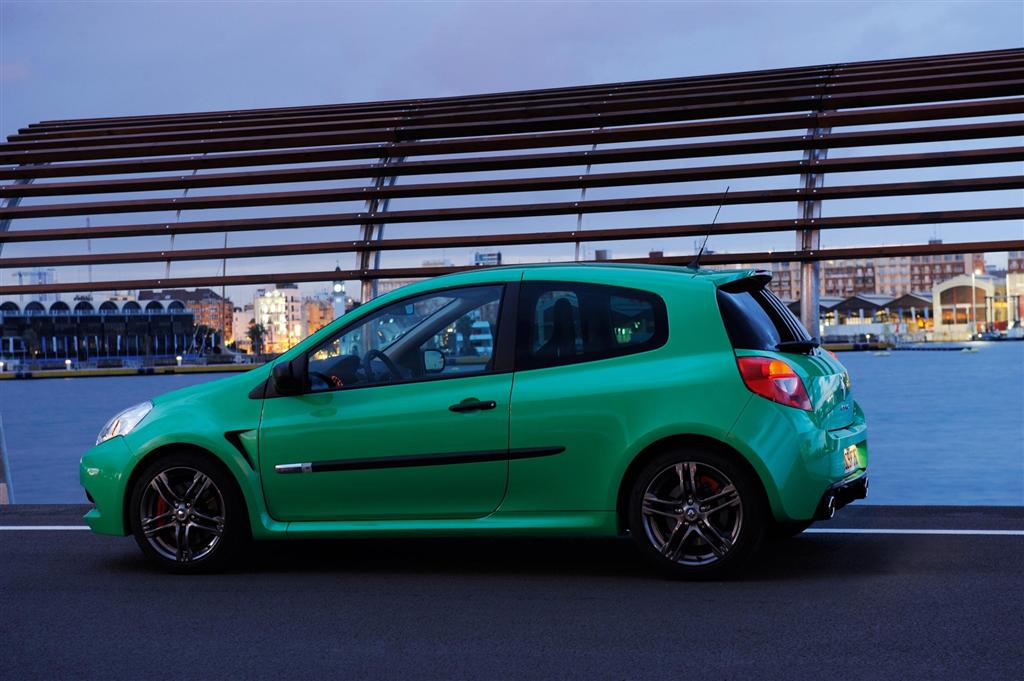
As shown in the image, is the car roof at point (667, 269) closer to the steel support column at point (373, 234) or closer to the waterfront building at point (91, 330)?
the steel support column at point (373, 234)

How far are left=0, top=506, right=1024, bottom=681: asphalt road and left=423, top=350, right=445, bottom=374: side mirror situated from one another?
104 centimetres

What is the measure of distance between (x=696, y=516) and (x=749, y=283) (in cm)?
130

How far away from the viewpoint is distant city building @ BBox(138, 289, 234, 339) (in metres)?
11.1

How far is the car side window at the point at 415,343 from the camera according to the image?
7.15m

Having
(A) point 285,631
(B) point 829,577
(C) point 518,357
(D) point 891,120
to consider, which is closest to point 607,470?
(C) point 518,357

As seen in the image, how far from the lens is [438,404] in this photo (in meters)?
7.02

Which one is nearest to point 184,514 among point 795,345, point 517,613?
point 517,613

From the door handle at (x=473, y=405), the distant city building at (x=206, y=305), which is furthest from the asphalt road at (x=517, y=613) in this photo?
the distant city building at (x=206, y=305)

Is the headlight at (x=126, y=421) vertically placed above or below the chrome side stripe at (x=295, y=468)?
above

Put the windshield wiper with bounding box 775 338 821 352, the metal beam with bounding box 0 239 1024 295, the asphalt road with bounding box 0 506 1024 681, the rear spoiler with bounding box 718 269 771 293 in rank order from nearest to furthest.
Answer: the asphalt road with bounding box 0 506 1024 681
the windshield wiper with bounding box 775 338 821 352
the rear spoiler with bounding box 718 269 771 293
the metal beam with bounding box 0 239 1024 295

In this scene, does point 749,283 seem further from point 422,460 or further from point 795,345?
point 422,460

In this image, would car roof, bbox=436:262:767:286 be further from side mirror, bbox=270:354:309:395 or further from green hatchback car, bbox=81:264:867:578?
side mirror, bbox=270:354:309:395

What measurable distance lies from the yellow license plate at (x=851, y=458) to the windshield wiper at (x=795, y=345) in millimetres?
538

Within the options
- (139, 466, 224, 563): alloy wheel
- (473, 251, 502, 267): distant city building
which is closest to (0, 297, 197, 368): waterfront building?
(473, 251, 502, 267): distant city building
